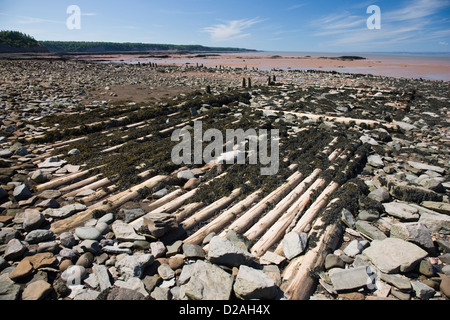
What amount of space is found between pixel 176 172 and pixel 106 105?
8.74 metres

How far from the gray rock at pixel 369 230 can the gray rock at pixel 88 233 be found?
4.32 m

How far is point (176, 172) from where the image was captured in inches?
248

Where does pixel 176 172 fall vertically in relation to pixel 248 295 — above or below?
above

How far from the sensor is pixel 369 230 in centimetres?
410

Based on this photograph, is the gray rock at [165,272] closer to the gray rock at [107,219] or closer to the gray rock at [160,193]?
the gray rock at [107,219]

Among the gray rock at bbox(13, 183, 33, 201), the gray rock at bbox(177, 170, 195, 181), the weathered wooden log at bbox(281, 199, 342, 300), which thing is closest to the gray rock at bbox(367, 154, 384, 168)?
the weathered wooden log at bbox(281, 199, 342, 300)

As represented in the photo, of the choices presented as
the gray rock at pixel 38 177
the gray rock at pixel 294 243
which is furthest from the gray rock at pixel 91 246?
the gray rock at pixel 38 177

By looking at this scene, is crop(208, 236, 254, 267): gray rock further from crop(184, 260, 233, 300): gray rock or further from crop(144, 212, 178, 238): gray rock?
crop(144, 212, 178, 238): gray rock

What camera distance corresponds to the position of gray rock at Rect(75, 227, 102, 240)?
3762 mm

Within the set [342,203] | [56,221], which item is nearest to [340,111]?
[342,203]

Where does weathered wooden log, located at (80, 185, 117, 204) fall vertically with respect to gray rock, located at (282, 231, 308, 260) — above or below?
above

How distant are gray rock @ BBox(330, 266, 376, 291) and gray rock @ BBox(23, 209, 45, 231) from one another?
14.9 ft

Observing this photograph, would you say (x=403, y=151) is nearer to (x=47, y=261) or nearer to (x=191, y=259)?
(x=191, y=259)

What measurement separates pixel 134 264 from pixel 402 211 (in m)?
4.72
